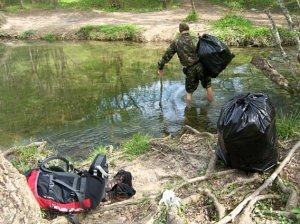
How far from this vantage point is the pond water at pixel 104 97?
28.1 feet

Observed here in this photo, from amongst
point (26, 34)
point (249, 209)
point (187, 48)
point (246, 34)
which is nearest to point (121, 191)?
point (249, 209)

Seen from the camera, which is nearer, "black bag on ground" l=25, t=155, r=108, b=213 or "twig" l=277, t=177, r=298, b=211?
"twig" l=277, t=177, r=298, b=211

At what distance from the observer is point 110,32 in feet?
61.6

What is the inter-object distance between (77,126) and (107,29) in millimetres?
10786

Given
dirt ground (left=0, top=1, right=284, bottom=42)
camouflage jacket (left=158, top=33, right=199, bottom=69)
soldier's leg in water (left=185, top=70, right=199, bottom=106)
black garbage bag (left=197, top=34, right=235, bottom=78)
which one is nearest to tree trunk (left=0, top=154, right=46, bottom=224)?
black garbage bag (left=197, top=34, right=235, bottom=78)

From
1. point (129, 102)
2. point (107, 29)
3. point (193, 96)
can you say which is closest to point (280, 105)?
point (193, 96)

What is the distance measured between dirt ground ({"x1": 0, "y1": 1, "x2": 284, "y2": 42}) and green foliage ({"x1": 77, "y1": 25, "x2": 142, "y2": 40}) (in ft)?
1.46

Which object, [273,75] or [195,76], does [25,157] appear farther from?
[273,75]

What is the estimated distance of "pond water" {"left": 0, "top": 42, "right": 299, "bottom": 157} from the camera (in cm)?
858

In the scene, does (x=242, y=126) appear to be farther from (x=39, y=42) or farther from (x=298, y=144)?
(x=39, y=42)

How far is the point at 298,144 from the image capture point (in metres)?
5.32

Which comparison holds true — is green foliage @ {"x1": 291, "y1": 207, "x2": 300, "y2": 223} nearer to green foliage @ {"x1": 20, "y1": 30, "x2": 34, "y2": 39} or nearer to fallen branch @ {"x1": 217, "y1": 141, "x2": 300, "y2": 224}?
fallen branch @ {"x1": 217, "y1": 141, "x2": 300, "y2": 224}

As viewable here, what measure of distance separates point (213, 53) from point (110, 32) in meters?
10.8

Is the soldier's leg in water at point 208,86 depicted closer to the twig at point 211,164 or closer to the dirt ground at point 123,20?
the twig at point 211,164
